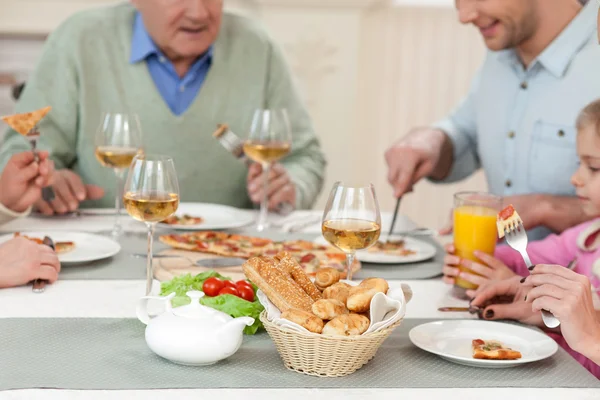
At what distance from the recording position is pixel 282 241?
2068 millimetres

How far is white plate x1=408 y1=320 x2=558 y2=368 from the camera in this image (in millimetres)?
1319

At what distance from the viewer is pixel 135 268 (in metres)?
1.81

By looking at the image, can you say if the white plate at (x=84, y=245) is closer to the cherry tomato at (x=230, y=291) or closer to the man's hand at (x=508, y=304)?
the cherry tomato at (x=230, y=291)

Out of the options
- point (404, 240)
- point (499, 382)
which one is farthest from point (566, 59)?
point (499, 382)

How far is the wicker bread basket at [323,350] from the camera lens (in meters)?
1.21

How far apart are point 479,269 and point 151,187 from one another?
691mm

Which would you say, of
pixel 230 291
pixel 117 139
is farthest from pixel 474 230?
pixel 117 139

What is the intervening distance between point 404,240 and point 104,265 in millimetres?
729

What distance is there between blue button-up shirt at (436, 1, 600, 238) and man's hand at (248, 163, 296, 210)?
0.56 metres

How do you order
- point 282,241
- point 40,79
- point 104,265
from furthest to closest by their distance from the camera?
point 40,79, point 282,241, point 104,265

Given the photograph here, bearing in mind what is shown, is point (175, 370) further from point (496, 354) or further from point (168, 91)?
point (168, 91)

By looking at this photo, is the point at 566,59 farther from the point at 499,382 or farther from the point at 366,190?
the point at 499,382

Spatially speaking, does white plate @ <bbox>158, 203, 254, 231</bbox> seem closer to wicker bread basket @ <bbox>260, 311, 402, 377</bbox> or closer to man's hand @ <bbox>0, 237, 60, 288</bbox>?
man's hand @ <bbox>0, 237, 60, 288</bbox>

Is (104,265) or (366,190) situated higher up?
(366,190)
